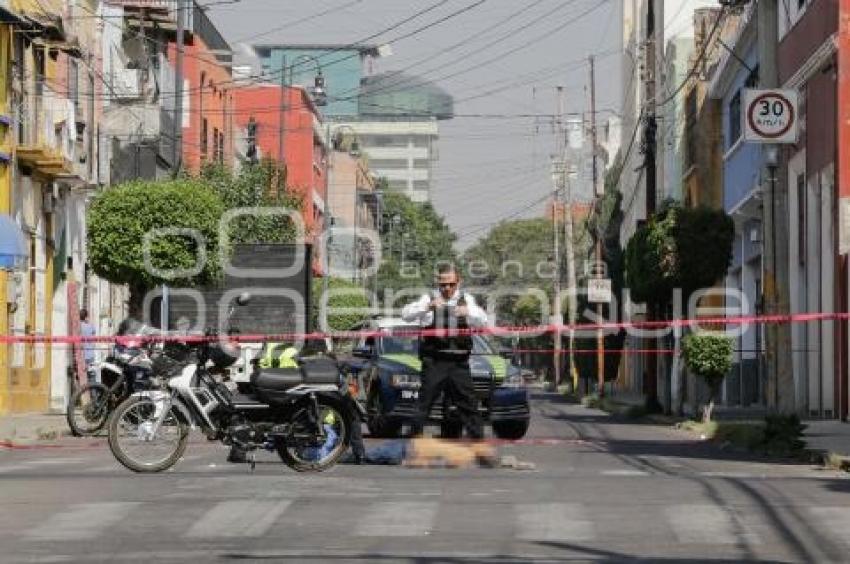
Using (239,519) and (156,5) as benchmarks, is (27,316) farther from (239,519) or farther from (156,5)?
(239,519)

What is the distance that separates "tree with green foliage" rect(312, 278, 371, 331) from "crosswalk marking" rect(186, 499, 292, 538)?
61.9 metres

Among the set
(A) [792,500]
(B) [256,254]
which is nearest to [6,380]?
(B) [256,254]

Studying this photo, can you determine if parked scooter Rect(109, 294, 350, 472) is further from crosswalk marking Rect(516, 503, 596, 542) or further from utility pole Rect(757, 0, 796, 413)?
utility pole Rect(757, 0, 796, 413)

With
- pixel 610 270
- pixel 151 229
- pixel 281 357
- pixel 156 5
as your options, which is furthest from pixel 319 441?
pixel 610 270

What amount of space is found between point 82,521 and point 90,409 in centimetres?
1332

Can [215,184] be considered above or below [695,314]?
above

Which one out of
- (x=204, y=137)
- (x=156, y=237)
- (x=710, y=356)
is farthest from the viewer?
(x=204, y=137)

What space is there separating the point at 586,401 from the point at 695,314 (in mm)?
11754

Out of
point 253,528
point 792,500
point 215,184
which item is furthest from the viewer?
point 215,184

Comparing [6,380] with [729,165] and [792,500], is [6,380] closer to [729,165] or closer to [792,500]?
[729,165]

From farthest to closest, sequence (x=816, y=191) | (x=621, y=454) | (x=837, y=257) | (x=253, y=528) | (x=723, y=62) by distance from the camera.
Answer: (x=723, y=62) → (x=816, y=191) → (x=837, y=257) → (x=621, y=454) → (x=253, y=528)

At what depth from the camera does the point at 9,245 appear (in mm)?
32438

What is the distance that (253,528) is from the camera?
1232cm

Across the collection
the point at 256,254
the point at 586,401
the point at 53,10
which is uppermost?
the point at 53,10
